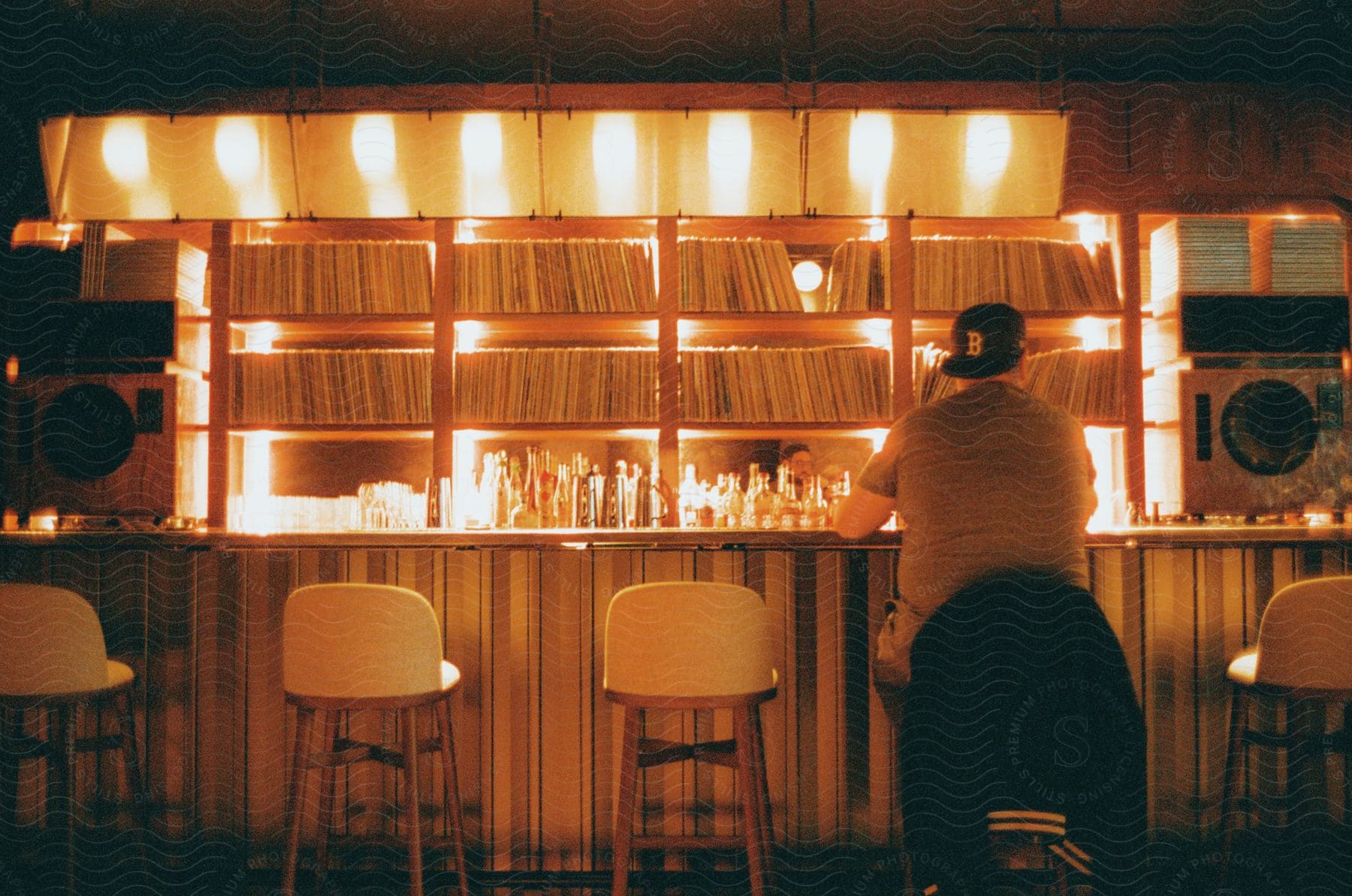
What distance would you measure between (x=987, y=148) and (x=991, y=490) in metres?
2.01

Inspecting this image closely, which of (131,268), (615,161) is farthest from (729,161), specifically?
(131,268)

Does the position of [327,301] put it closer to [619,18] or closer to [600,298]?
[600,298]

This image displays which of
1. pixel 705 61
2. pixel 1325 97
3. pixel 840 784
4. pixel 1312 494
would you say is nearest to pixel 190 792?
pixel 840 784

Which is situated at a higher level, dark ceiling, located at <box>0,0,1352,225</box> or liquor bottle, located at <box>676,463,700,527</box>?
dark ceiling, located at <box>0,0,1352,225</box>

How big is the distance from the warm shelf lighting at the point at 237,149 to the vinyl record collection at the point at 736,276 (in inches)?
66.3

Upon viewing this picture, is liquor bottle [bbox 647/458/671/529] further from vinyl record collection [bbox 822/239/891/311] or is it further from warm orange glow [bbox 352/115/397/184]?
warm orange glow [bbox 352/115/397/184]

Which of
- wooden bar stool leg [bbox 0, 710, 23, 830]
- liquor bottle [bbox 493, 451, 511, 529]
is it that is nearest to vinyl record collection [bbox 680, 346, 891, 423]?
liquor bottle [bbox 493, 451, 511, 529]

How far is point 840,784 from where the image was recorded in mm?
2533

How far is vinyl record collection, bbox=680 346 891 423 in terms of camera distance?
375 centimetres

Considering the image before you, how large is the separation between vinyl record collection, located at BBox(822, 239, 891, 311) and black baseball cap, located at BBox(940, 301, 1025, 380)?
1825mm

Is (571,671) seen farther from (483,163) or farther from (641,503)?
(483,163)

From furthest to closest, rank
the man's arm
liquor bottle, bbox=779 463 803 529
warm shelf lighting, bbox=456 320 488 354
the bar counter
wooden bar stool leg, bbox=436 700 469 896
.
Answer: warm shelf lighting, bbox=456 320 488 354
liquor bottle, bbox=779 463 803 529
the bar counter
wooden bar stool leg, bbox=436 700 469 896
the man's arm

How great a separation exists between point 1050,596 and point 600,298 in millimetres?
2482

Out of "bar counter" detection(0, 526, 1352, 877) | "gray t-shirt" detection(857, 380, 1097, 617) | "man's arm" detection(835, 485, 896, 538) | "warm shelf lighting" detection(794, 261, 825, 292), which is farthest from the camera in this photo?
"warm shelf lighting" detection(794, 261, 825, 292)
